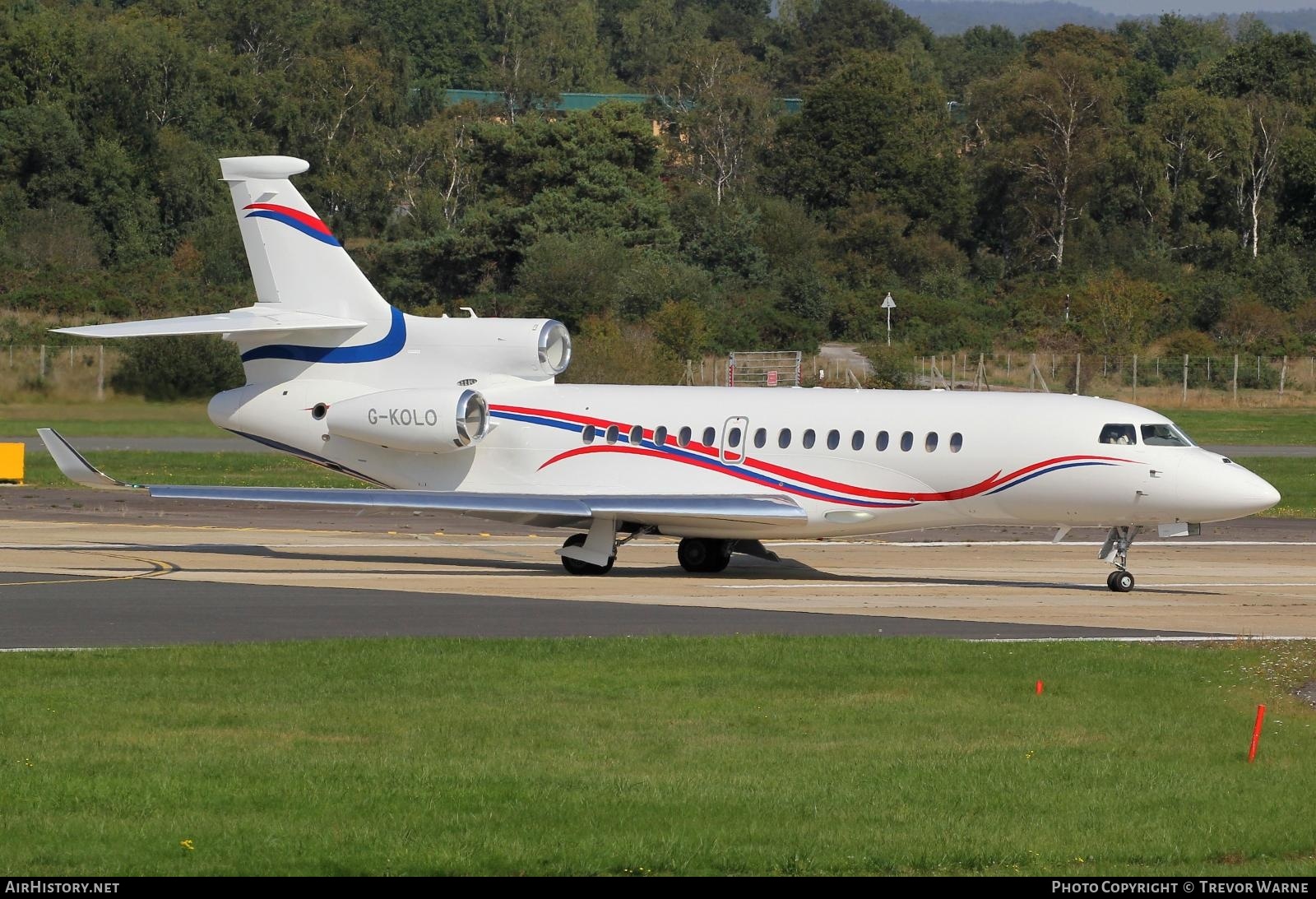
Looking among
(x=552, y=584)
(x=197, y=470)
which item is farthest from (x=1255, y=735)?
(x=197, y=470)

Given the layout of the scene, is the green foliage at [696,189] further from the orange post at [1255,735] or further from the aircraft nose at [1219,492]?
the orange post at [1255,735]

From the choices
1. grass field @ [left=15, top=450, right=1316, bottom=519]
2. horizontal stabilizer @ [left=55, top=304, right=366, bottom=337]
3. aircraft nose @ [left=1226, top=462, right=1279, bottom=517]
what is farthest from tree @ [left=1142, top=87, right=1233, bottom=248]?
horizontal stabilizer @ [left=55, top=304, right=366, bottom=337]

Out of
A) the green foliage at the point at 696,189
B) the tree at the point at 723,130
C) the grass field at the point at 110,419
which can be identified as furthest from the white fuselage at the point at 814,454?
the tree at the point at 723,130

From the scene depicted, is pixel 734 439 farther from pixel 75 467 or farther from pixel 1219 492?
pixel 75 467

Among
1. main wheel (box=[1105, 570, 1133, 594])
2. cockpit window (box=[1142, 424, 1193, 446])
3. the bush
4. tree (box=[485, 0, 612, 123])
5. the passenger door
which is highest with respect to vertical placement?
tree (box=[485, 0, 612, 123])

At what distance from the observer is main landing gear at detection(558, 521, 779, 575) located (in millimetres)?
26359

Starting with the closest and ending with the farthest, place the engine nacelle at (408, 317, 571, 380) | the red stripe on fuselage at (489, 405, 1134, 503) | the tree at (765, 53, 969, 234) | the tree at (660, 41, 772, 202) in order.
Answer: the red stripe on fuselage at (489, 405, 1134, 503)
the engine nacelle at (408, 317, 571, 380)
the tree at (765, 53, 969, 234)
the tree at (660, 41, 772, 202)

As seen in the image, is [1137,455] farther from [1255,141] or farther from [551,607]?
[1255,141]

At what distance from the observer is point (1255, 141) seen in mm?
91188

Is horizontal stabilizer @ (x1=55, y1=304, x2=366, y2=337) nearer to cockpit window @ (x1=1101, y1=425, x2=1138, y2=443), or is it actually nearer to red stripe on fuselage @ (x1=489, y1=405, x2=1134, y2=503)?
red stripe on fuselage @ (x1=489, y1=405, x2=1134, y2=503)

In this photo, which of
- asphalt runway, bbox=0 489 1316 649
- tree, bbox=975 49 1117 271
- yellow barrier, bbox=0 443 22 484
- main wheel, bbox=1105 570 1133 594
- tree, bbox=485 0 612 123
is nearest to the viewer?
asphalt runway, bbox=0 489 1316 649

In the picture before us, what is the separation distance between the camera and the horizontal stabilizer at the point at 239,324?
24672mm

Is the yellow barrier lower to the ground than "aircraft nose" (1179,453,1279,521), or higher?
lower

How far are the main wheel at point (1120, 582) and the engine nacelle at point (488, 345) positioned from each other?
366 inches
